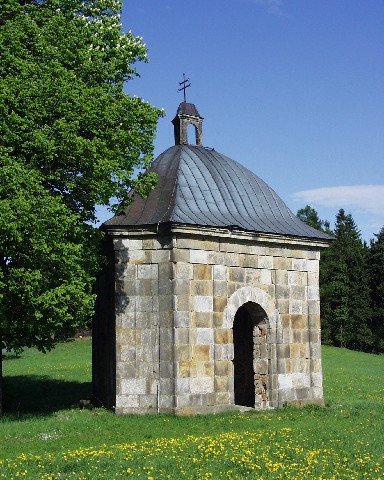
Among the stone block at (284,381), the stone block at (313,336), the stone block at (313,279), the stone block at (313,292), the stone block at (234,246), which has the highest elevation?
the stone block at (234,246)

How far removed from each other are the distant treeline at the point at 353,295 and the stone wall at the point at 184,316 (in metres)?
41.0

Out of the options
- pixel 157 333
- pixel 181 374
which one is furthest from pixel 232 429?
pixel 157 333

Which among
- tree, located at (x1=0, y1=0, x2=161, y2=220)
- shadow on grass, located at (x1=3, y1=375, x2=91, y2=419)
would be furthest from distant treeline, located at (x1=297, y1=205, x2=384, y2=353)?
tree, located at (x1=0, y1=0, x2=161, y2=220)

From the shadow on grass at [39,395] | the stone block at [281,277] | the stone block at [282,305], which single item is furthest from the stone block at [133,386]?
the stone block at [281,277]

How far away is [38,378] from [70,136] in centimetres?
1509

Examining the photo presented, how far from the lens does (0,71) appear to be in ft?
46.0

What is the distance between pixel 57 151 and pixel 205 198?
4.91 metres

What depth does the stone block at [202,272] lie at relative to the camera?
52.5ft

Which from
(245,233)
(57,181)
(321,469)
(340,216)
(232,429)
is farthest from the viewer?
(340,216)

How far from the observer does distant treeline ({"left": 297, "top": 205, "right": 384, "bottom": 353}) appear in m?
56.4

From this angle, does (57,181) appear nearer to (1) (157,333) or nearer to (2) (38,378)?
(1) (157,333)

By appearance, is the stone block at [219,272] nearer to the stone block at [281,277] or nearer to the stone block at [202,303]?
the stone block at [202,303]

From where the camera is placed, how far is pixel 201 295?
631 inches

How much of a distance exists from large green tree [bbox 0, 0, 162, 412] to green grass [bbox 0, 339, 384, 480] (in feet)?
8.00
